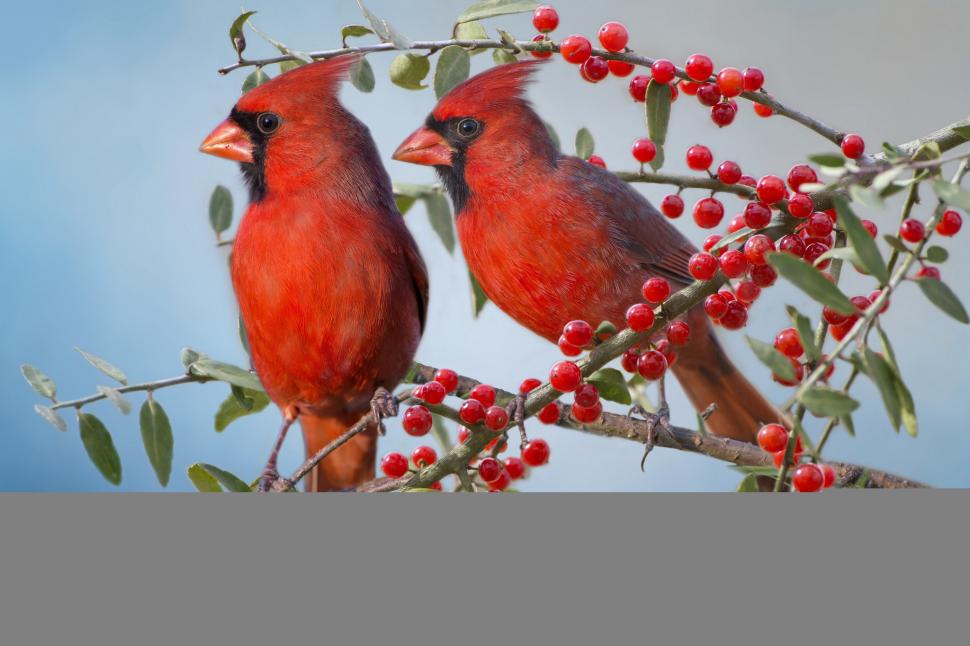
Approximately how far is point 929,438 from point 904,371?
0.11m

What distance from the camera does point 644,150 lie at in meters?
1.46

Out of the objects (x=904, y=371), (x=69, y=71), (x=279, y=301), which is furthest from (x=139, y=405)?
(x=904, y=371)

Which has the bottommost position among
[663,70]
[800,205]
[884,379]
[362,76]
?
[884,379]

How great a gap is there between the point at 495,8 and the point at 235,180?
18.1 inches

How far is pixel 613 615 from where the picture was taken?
1400 millimetres

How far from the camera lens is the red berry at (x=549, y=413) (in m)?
1.43

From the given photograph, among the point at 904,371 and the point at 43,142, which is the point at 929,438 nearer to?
the point at 904,371

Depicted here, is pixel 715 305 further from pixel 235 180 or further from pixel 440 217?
pixel 235 180

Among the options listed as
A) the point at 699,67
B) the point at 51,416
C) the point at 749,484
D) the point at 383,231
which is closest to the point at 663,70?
the point at 699,67

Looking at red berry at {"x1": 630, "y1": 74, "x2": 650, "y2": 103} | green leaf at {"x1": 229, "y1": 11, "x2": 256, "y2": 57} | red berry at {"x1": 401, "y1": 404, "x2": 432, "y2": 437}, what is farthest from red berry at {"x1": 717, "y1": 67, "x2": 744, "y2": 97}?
green leaf at {"x1": 229, "y1": 11, "x2": 256, "y2": 57}

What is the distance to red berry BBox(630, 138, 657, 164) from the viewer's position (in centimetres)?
146

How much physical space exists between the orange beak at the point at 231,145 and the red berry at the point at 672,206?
1.95 ft

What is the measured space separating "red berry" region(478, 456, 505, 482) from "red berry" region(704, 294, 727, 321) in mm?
354

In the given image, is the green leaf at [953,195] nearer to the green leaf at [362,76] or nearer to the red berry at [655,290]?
the red berry at [655,290]
